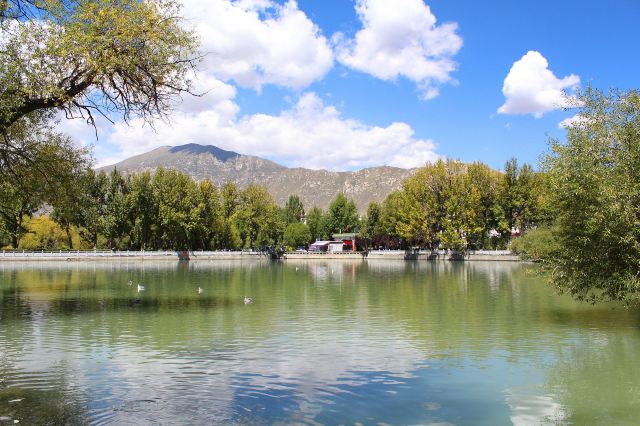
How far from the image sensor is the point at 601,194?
19562mm

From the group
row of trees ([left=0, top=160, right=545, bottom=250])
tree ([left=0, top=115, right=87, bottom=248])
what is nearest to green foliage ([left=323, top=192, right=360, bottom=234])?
row of trees ([left=0, top=160, right=545, bottom=250])

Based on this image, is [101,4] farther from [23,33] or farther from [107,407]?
[107,407]

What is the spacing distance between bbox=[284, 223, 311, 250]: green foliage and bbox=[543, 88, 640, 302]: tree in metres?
125

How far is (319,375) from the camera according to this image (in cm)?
1539

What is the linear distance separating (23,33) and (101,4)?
263cm

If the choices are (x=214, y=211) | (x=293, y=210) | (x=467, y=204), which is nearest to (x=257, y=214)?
(x=214, y=211)

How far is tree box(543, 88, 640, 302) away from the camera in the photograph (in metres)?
19.4

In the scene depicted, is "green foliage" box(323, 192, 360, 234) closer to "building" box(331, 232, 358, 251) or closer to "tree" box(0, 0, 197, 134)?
"building" box(331, 232, 358, 251)

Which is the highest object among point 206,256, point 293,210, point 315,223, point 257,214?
point 293,210

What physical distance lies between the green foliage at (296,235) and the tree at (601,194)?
125 m

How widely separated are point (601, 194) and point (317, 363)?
465 inches

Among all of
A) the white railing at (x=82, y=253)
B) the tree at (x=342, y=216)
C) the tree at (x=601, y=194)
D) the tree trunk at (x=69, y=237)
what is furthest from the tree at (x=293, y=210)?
the tree at (x=601, y=194)

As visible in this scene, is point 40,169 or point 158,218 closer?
point 40,169

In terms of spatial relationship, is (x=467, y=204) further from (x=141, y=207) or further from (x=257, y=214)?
(x=141, y=207)
